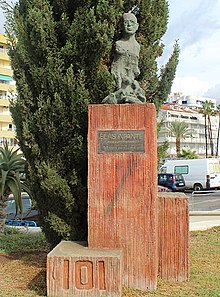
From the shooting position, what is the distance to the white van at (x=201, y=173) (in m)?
30.2

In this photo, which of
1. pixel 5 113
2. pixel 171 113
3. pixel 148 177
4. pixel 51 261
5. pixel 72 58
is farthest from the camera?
pixel 171 113

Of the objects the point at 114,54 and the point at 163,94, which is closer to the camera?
the point at 114,54

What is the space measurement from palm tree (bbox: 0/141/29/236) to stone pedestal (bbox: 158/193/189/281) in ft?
11.4

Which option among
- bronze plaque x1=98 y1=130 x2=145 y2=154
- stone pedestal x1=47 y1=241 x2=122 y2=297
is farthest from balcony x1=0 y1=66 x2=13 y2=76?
stone pedestal x1=47 y1=241 x2=122 y2=297

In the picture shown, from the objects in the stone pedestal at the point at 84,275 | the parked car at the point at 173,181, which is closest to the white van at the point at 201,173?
the parked car at the point at 173,181

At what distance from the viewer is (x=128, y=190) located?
5.33 m

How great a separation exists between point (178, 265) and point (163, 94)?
2.81m

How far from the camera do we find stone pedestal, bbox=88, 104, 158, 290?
5320 millimetres

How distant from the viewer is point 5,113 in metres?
50.6

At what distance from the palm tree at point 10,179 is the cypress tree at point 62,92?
6.61 feet

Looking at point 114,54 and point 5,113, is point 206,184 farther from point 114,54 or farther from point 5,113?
point 5,113

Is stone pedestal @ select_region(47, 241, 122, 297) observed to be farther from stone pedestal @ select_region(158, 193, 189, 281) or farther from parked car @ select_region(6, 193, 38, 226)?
parked car @ select_region(6, 193, 38, 226)

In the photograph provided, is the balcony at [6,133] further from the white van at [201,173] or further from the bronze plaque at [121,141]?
the bronze plaque at [121,141]

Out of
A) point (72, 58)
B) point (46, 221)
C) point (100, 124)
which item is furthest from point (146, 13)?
point (46, 221)
